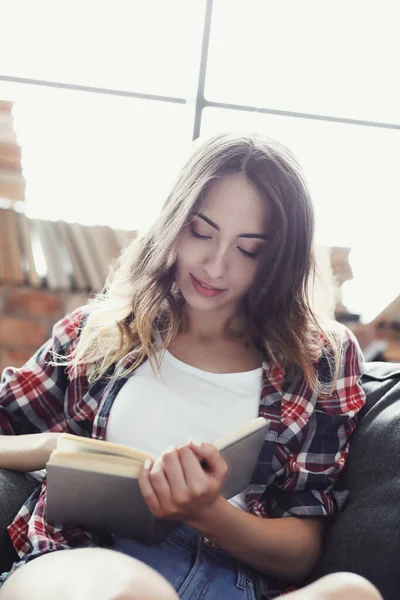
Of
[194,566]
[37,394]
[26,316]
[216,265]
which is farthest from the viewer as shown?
[26,316]

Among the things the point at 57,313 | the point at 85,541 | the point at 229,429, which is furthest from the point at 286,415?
the point at 57,313

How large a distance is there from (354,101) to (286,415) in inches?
56.1

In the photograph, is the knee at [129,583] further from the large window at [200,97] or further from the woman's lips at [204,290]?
the large window at [200,97]

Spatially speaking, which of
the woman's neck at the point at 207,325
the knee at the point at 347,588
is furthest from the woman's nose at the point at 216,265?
the knee at the point at 347,588

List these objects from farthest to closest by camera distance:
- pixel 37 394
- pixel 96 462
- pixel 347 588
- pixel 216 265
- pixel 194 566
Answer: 1. pixel 37 394
2. pixel 216 265
3. pixel 194 566
4. pixel 96 462
5. pixel 347 588

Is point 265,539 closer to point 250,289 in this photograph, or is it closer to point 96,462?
point 96,462

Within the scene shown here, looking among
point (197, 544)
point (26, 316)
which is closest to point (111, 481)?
point (197, 544)

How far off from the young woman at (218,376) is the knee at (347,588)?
23 centimetres

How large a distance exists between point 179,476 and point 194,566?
0.23 meters

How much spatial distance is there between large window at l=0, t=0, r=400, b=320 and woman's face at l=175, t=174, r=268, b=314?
98 centimetres

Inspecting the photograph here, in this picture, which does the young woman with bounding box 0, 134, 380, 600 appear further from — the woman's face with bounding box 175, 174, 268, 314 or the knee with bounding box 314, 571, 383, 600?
the knee with bounding box 314, 571, 383, 600

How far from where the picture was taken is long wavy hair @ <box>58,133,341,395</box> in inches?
47.6

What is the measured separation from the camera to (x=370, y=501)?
106 cm

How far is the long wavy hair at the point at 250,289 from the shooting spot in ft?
3.97
